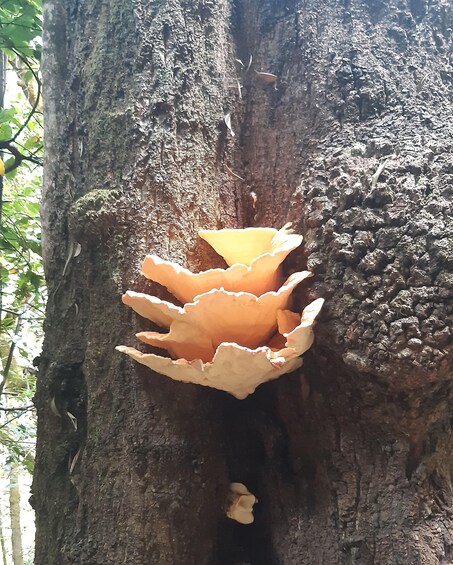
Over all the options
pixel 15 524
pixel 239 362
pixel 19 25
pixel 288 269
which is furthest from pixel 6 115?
pixel 15 524

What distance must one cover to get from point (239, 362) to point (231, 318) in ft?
0.39

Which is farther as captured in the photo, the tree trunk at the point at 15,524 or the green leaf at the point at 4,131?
the tree trunk at the point at 15,524

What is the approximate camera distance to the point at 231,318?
47.3 inches

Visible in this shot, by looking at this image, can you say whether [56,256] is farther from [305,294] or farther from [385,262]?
[385,262]

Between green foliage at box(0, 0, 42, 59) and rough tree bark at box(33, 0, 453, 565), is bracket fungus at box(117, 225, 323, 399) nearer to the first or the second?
rough tree bark at box(33, 0, 453, 565)

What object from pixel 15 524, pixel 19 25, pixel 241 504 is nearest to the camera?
pixel 241 504

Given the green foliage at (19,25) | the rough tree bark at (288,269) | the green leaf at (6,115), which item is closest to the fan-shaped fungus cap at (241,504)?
the rough tree bark at (288,269)

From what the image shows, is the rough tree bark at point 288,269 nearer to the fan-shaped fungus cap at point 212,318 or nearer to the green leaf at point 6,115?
the fan-shaped fungus cap at point 212,318

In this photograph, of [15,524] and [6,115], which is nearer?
[6,115]

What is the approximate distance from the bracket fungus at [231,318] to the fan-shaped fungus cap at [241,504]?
271mm

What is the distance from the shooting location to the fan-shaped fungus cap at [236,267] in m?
1.22

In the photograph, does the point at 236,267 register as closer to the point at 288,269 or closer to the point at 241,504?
the point at 288,269

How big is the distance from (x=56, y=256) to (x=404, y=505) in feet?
4.16

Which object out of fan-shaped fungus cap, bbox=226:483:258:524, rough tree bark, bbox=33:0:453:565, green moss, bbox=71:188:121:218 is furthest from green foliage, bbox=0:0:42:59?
fan-shaped fungus cap, bbox=226:483:258:524
